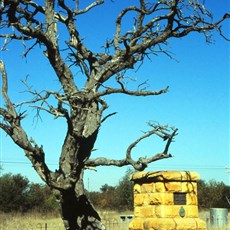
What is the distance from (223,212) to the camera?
2394 centimetres

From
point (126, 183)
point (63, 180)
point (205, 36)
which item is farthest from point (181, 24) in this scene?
point (126, 183)

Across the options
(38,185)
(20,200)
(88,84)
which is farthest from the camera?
(38,185)

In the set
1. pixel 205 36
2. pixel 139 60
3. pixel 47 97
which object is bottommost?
pixel 47 97

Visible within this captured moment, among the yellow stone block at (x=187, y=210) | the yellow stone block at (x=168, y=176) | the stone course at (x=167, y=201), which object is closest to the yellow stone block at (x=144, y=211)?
the stone course at (x=167, y=201)

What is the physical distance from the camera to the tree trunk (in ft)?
30.3

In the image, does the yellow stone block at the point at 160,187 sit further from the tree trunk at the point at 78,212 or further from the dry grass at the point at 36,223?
the dry grass at the point at 36,223

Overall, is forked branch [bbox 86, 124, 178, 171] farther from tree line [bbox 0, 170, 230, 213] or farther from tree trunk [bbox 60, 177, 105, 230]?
tree line [bbox 0, 170, 230, 213]

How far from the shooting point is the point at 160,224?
9773 mm

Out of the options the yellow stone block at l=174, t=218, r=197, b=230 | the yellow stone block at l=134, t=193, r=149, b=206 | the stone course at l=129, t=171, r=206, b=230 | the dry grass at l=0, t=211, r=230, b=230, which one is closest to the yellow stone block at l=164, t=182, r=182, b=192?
the stone course at l=129, t=171, r=206, b=230

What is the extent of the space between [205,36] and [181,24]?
812 mm

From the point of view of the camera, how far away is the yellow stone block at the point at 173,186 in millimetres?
10086

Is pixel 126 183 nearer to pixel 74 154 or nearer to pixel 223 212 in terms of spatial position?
pixel 223 212

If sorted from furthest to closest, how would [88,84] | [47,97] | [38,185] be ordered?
[38,185] < [88,84] < [47,97]

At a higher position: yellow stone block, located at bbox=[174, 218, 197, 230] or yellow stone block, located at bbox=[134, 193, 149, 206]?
yellow stone block, located at bbox=[134, 193, 149, 206]
